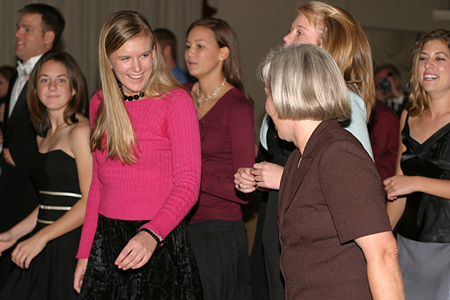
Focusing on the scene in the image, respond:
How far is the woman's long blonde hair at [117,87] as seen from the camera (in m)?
1.97

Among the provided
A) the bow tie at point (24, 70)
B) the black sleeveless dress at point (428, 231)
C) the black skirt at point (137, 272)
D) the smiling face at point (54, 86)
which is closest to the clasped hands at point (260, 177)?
the black skirt at point (137, 272)

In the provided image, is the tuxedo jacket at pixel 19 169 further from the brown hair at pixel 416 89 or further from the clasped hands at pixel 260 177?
the brown hair at pixel 416 89

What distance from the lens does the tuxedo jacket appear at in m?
3.48

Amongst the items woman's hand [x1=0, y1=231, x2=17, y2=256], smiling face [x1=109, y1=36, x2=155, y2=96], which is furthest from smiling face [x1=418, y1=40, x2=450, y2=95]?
woman's hand [x1=0, y1=231, x2=17, y2=256]

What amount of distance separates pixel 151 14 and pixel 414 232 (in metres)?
5.50

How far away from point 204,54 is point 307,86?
1488 millimetres

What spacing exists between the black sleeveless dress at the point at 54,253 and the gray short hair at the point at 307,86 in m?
1.48

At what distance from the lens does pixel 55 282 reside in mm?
2596

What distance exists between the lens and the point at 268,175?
196 cm

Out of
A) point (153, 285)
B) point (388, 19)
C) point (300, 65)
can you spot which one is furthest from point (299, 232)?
point (388, 19)

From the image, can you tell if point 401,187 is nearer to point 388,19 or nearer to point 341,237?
point 341,237

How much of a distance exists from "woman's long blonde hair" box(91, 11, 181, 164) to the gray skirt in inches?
55.8

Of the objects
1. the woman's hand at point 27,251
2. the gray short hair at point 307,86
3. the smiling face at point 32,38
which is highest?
the gray short hair at point 307,86

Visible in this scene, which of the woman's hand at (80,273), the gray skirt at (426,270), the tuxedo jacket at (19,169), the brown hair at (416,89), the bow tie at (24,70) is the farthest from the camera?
the bow tie at (24,70)
